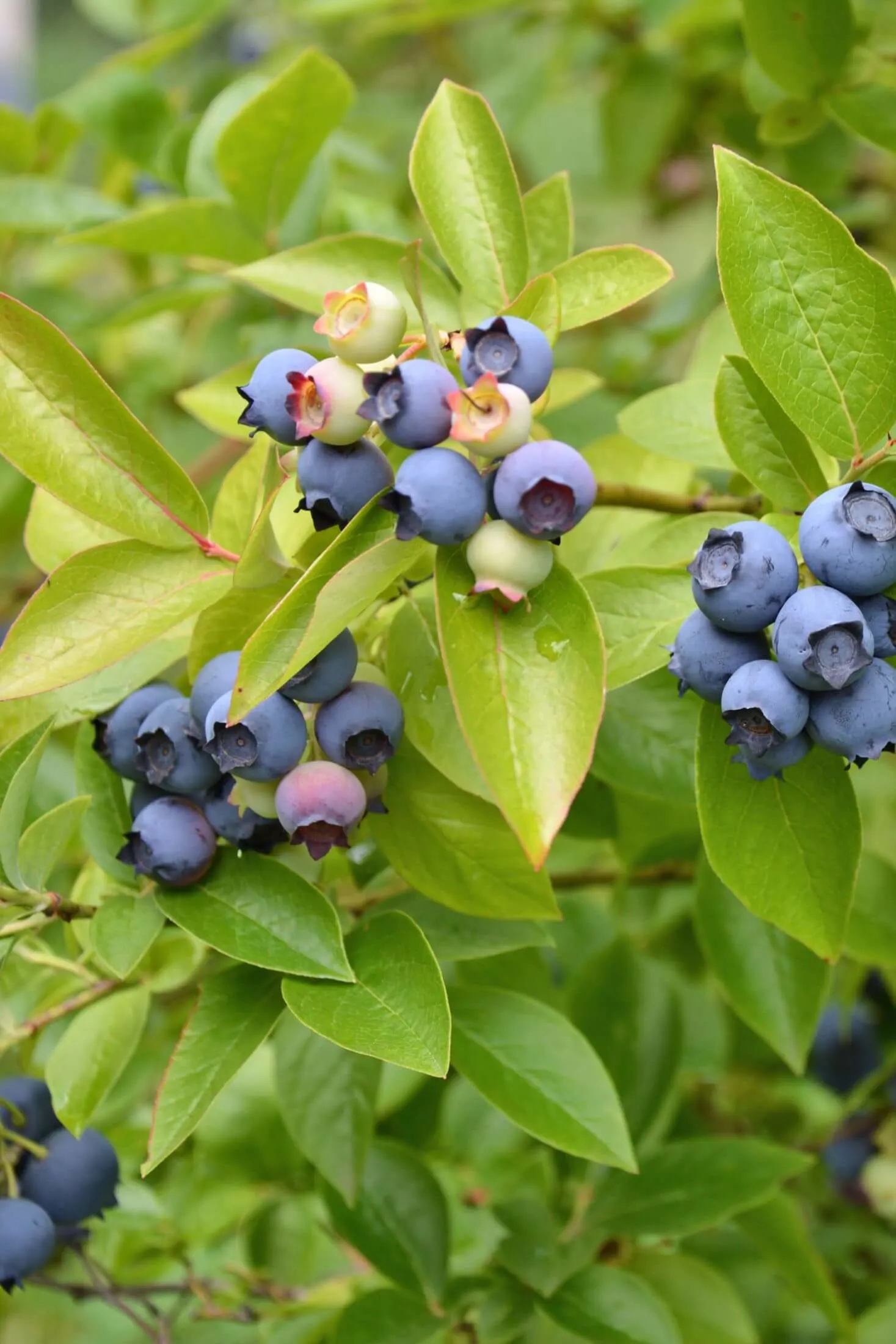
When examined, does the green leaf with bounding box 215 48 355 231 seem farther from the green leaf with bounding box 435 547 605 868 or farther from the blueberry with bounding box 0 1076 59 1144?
the blueberry with bounding box 0 1076 59 1144

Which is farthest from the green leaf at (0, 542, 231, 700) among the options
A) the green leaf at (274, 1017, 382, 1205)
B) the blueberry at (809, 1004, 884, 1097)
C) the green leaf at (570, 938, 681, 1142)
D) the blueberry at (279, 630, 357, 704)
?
the blueberry at (809, 1004, 884, 1097)

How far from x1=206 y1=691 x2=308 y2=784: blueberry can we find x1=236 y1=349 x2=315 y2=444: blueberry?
16 cm

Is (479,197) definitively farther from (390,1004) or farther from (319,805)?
(390,1004)

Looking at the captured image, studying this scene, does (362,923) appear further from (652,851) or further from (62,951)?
(652,851)

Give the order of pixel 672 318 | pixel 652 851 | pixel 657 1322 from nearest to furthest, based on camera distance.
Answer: pixel 657 1322 → pixel 652 851 → pixel 672 318

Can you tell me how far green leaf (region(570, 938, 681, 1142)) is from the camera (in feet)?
4.21

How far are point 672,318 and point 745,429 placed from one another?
92 centimetres

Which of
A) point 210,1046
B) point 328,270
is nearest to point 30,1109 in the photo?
point 210,1046

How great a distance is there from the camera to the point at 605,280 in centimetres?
88

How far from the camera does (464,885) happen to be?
0.91m

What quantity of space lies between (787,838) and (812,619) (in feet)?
0.62

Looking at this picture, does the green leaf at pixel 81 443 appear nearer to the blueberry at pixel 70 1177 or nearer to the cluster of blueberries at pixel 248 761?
the cluster of blueberries at pixel 248 761

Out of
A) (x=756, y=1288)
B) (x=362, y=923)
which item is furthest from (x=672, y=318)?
(x=756, y=1288)

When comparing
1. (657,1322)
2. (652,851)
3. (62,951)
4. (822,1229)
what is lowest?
(822,1229)
